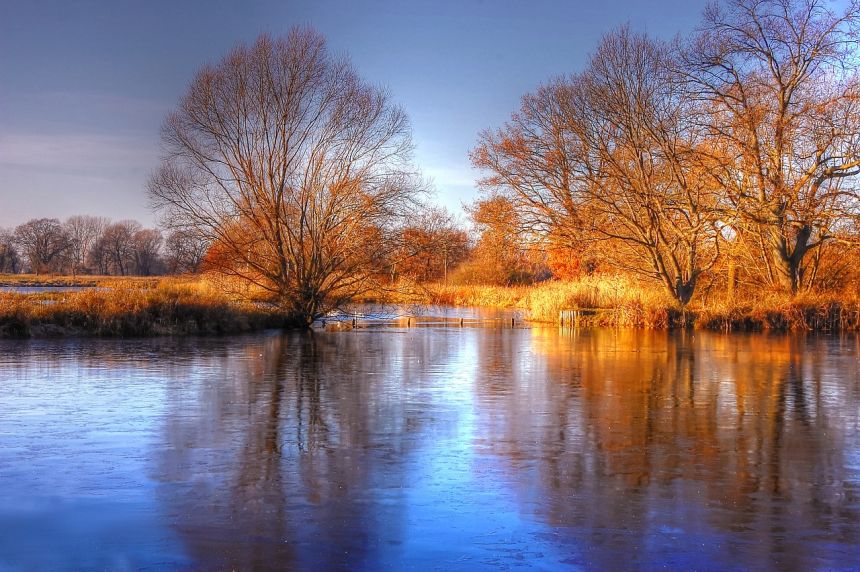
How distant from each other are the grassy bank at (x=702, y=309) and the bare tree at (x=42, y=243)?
88292 millimetres

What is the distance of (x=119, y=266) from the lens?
A: 367ft

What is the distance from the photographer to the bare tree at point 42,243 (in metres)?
104

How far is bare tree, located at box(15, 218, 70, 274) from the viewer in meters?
104

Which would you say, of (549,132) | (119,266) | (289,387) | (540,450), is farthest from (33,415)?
(119,266)

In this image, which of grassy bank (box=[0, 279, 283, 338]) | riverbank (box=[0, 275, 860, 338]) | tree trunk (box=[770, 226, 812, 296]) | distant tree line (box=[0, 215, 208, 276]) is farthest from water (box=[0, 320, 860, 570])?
distant tree line (box=[0, 215, 208, 276])

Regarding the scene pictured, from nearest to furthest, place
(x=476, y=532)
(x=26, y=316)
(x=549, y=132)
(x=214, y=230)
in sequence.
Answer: (x=476, y=532), (x=26, y=316), (x=214, y=230), (x=549, y=132)

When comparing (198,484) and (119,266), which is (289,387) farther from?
(119,266)

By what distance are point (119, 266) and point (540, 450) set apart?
112744mm

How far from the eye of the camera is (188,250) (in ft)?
98.5

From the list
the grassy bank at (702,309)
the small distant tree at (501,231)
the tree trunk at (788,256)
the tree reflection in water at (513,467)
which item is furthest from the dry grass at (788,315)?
the tree reflection in water at (513,467)

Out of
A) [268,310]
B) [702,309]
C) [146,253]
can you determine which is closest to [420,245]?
[268,310]

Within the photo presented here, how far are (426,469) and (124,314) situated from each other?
19445 mm

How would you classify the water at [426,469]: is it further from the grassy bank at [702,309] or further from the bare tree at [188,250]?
the grassy bank at [702,309]

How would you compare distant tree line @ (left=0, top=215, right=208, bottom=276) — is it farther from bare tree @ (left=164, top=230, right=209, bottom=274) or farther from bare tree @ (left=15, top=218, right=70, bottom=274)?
bare tree @ (left=164, top=230, right=209, bottom=274)
